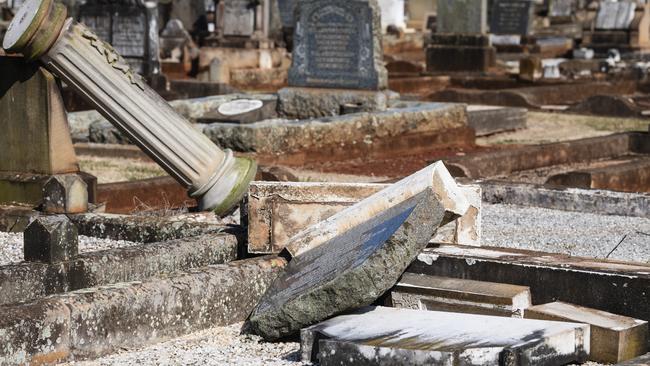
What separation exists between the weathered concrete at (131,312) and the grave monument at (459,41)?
1774cm

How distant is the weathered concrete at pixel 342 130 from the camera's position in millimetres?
12422

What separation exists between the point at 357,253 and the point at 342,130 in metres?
8.06

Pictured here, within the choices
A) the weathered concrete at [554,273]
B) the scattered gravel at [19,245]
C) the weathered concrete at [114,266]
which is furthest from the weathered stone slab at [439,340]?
the scattered gravel at [19,245]

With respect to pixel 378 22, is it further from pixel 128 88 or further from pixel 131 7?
pixel 128 88

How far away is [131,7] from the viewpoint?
18922mm

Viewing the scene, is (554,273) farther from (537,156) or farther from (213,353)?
(537,156)

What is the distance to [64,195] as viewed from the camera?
765 centimetres

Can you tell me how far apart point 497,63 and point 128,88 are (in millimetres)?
18603

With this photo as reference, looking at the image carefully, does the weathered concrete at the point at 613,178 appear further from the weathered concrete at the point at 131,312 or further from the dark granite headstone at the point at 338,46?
the weathered concrete at the point at 131,312

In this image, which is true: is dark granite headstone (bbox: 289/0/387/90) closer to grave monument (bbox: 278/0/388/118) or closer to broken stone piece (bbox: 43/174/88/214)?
grave monument (bbox: 278/0/388/118)

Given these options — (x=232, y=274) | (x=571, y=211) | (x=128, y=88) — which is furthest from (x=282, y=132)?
(x=232, y=274)

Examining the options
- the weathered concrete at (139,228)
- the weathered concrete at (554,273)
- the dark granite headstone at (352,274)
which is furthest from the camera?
the weathered concrete at (139,228)

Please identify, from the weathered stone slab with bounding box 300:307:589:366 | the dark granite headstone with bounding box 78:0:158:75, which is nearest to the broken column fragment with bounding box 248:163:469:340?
the weathered stone slab with bounding box 300:307:589:366

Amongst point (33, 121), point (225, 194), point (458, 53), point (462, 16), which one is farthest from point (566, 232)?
point (462, 16)
